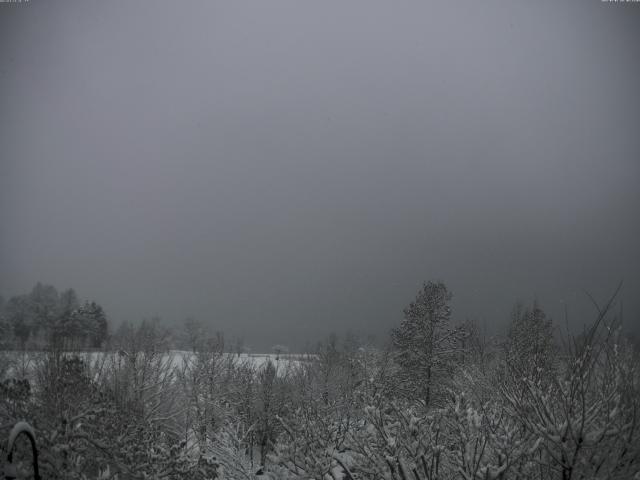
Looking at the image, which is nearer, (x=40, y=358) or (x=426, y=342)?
(x=426, y=342)

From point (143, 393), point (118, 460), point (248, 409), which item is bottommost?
point (248, 409)

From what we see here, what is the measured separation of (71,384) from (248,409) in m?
20.0

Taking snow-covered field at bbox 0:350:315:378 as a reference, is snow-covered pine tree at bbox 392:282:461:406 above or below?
above

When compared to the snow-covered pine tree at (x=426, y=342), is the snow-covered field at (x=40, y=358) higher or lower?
lower

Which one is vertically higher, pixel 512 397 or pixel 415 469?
pixel 512 397

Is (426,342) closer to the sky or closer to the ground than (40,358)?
closer to the sky

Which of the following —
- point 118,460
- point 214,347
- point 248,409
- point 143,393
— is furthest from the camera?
point 214,347

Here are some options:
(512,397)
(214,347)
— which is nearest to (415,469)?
(512,397)

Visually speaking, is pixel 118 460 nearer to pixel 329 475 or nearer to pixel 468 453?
pixel 329 475

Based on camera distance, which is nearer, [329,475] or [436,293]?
[329,475]

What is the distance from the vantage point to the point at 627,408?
24.2 ft

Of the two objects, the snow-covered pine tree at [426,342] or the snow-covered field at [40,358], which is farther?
the snow-covered field at [40,358]

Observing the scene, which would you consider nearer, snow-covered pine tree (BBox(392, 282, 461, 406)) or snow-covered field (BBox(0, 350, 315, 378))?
snow-covered pine tree (BBox(392, 282, 461, 406))

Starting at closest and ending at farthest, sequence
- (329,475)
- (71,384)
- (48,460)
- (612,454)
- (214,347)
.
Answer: (612,454), (48,460), (329,475), (71,384), (214,347)
